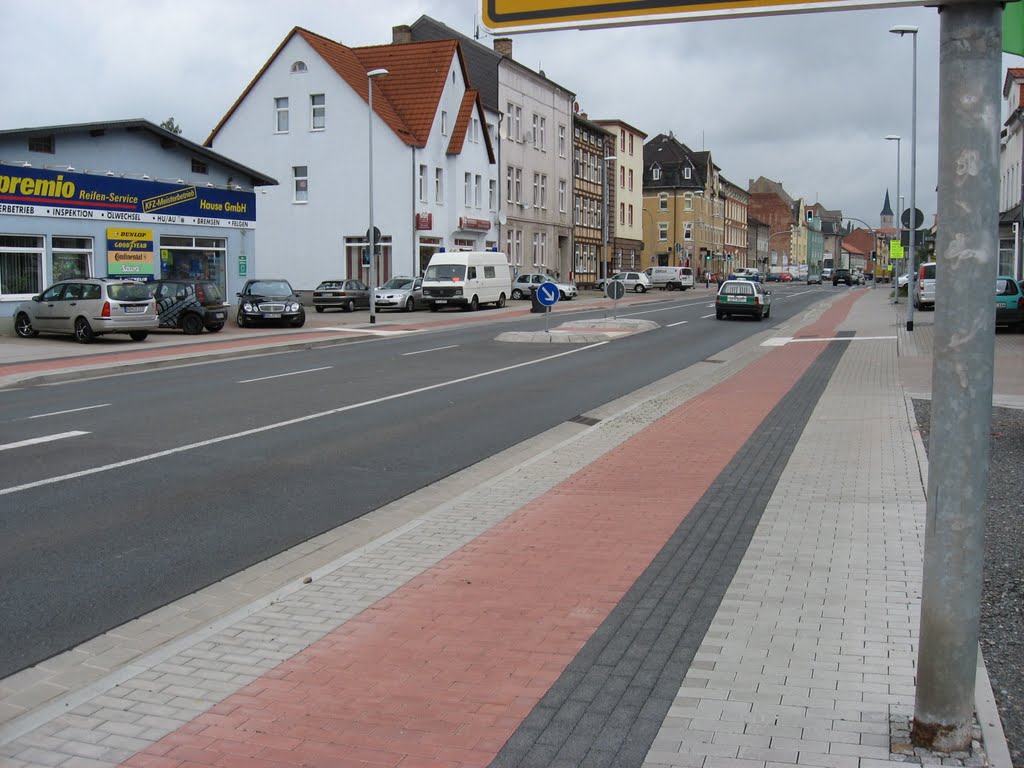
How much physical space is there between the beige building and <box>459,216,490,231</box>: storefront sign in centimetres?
2424

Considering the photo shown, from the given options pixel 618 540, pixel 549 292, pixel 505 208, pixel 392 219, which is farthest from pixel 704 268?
pixel 618 540

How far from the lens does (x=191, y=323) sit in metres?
30.2

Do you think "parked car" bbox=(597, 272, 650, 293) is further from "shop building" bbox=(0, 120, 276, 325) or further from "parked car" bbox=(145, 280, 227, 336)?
"parked car" bbox=(145, 280, 227, 336)

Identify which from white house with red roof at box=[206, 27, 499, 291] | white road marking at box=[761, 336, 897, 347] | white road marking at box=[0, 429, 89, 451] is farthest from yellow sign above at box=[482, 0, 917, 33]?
white house with red roof at box=[206, 27, 499, 291]

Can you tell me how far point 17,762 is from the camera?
12.5 feet

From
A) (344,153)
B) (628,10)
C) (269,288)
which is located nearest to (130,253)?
(269,288)

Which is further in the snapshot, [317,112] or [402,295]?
[317,112]

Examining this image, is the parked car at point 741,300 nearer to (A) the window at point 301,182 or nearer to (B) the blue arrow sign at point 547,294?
(B) the blue arrow sign at point 547,294

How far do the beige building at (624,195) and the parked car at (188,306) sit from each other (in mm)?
52588

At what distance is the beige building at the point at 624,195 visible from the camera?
81062 mm

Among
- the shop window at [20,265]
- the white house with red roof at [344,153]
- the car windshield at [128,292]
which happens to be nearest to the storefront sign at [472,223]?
the white house with red roof at [344,153]

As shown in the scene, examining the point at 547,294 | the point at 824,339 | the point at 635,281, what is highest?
the point at 635,281

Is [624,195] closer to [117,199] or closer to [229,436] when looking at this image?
[117,199]

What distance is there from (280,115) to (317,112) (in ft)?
6.87
